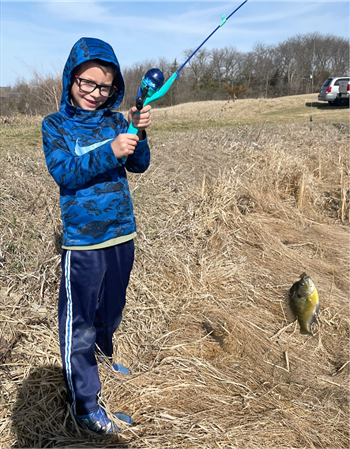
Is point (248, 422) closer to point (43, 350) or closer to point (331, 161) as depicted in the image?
point (43, 350)

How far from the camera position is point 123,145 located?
173 centimetres

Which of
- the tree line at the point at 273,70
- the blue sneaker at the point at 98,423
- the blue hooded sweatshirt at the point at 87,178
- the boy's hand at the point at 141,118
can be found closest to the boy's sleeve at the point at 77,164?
the blue hooded sweatshirt at the point at 87,178

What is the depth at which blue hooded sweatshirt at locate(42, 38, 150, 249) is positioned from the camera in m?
1.87

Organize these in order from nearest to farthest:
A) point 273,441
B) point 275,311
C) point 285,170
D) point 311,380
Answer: point 273,441
point 311,380
point 275,311
point 285,170

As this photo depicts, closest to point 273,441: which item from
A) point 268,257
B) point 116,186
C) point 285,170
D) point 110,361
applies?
point 110,361

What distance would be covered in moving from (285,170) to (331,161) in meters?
2.01

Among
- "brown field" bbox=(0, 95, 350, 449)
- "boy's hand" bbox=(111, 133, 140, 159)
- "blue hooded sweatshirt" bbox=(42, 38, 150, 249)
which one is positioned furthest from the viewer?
"brown field" bbox=(0, 95, 350, 449)

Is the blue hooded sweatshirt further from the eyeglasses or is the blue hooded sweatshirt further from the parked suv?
→ the parked suv

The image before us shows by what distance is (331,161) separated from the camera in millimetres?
7906

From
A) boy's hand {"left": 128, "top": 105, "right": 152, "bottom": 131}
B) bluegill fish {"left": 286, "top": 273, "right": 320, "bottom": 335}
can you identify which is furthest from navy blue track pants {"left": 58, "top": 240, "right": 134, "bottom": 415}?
bluegill fish {"left": 286, "top": 273, "right": 320, "bottom": 335}

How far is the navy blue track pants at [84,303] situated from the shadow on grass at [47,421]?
163mm

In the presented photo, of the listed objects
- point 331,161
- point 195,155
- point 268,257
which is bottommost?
point 268,257

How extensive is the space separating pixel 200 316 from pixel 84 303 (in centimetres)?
167

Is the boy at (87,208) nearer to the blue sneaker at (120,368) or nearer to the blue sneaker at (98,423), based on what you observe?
the blue sneaker at (98,423)
